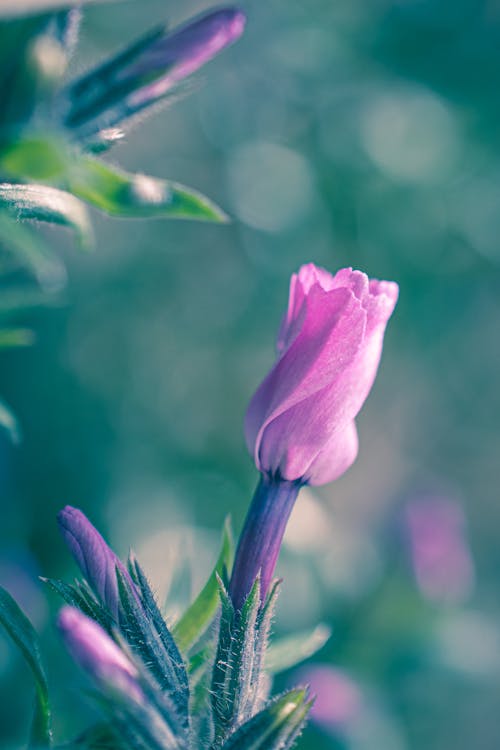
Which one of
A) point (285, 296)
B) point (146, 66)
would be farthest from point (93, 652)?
point (285, 296)

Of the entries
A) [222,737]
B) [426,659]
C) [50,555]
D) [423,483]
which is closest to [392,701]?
[426,659]

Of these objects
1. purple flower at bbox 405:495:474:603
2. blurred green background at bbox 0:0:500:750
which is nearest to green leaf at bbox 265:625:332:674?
blurred green background at bbox 0:0:500:750

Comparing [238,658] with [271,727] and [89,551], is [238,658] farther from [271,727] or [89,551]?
[89,551]

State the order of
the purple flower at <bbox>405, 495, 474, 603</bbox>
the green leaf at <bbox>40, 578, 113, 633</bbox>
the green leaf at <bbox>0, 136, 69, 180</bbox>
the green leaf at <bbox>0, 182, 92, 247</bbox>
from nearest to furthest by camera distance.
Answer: the green leaf at <bbox>0, 136, 69, 180</bbox>
the green leaf at <bbox>0, 182, 92, 247</bbox>
the green leaf at <bbox>40, 578, 113, 633</bbox>
the purple flower at <bbox>405, 495, 474, 603</bbox>

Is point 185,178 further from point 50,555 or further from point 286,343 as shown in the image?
point 286,343

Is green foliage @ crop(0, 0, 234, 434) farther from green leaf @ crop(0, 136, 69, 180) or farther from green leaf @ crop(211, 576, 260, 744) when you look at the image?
green leaf @ crop(211, 576, 260, 744)

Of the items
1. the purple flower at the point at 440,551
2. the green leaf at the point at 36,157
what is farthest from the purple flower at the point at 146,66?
the purple flower at the point at 440,551
